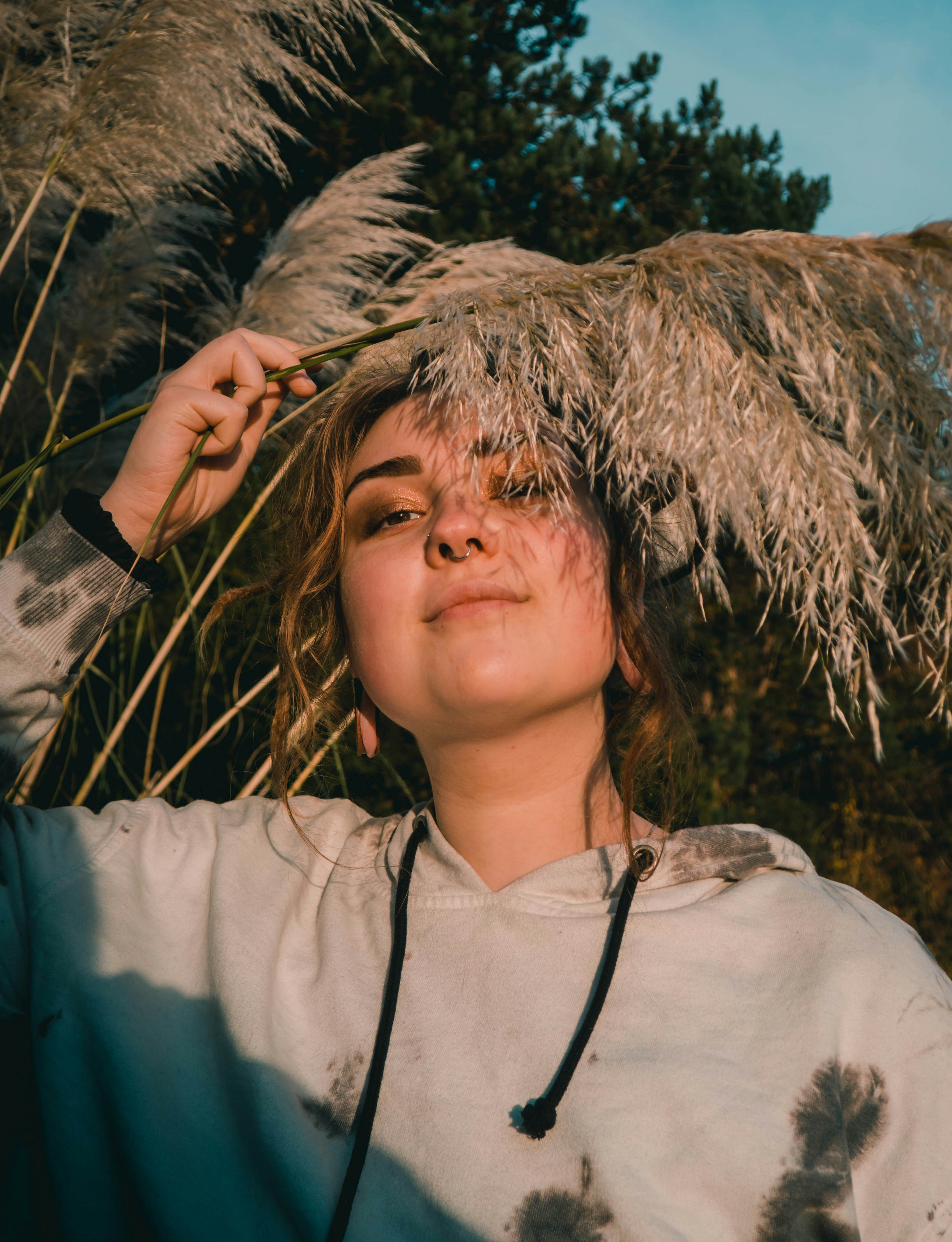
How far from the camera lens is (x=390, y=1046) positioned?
51.0 inches

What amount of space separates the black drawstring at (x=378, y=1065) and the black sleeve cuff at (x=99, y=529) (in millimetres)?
662

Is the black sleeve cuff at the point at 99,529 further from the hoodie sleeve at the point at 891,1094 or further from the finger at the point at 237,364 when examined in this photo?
the hoodie sleeve at the point at 891,1094

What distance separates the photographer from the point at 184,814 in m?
1.58

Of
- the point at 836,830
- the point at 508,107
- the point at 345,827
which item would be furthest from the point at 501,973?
the point at 836,830

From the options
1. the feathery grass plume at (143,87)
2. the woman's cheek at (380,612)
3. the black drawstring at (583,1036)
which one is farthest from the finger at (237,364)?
the feathery grass plume at (143,87)

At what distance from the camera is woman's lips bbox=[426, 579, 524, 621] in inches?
52.8

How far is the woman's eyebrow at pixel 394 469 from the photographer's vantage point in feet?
4.85

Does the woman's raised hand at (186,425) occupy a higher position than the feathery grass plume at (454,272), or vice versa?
the feathery grass plume at (454,272)

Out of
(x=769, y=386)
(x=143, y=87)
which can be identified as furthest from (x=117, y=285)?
(x=769, y=386)

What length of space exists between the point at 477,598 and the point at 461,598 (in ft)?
0.08

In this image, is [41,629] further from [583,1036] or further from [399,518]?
[583,1036]

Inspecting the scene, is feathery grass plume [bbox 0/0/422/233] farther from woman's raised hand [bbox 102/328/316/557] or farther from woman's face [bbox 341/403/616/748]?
woman's face [bbox 341/403/616/748]

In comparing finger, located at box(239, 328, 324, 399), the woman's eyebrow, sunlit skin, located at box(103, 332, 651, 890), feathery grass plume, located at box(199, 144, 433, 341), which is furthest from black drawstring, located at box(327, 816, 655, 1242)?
feathery grass plume, located at box(199, 144, 433, 341)

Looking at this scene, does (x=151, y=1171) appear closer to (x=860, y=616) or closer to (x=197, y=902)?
(x=197, y=902)
